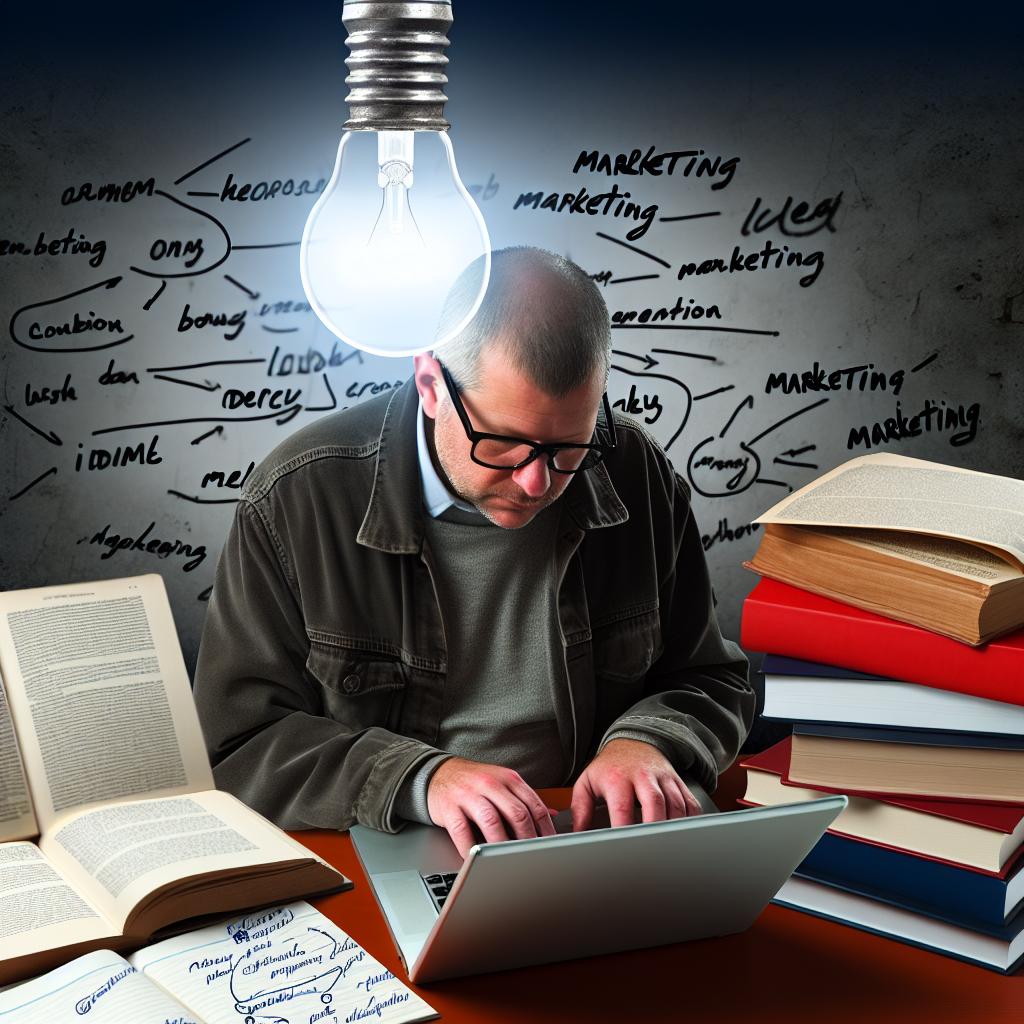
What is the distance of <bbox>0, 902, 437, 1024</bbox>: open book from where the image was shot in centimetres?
101

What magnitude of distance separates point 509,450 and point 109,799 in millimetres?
607

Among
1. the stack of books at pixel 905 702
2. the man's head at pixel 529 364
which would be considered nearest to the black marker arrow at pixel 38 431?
the man's head at pixel 529 364

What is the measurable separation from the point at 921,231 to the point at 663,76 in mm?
634

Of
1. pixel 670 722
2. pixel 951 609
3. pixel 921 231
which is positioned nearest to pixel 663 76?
pixel 921 231

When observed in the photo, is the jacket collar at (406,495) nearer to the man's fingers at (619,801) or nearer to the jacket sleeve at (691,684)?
the jacket sleeve at (691,684)

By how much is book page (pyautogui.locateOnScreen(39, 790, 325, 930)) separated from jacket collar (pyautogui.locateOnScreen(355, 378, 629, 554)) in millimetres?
426

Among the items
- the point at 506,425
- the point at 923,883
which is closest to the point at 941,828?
the point at 923,883

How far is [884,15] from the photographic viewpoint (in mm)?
2676

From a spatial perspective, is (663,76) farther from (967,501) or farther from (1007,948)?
(1007,948)

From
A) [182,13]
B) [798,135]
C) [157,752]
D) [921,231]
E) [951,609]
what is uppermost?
[182,13]

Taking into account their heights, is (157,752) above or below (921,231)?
below

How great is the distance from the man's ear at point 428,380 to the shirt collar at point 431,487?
0.13ft

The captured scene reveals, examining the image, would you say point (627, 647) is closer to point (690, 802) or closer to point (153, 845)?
point (690, 802)

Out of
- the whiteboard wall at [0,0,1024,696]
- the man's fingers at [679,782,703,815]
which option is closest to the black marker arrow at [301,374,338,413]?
the whiteboard wall at [0,0,1024,696]
